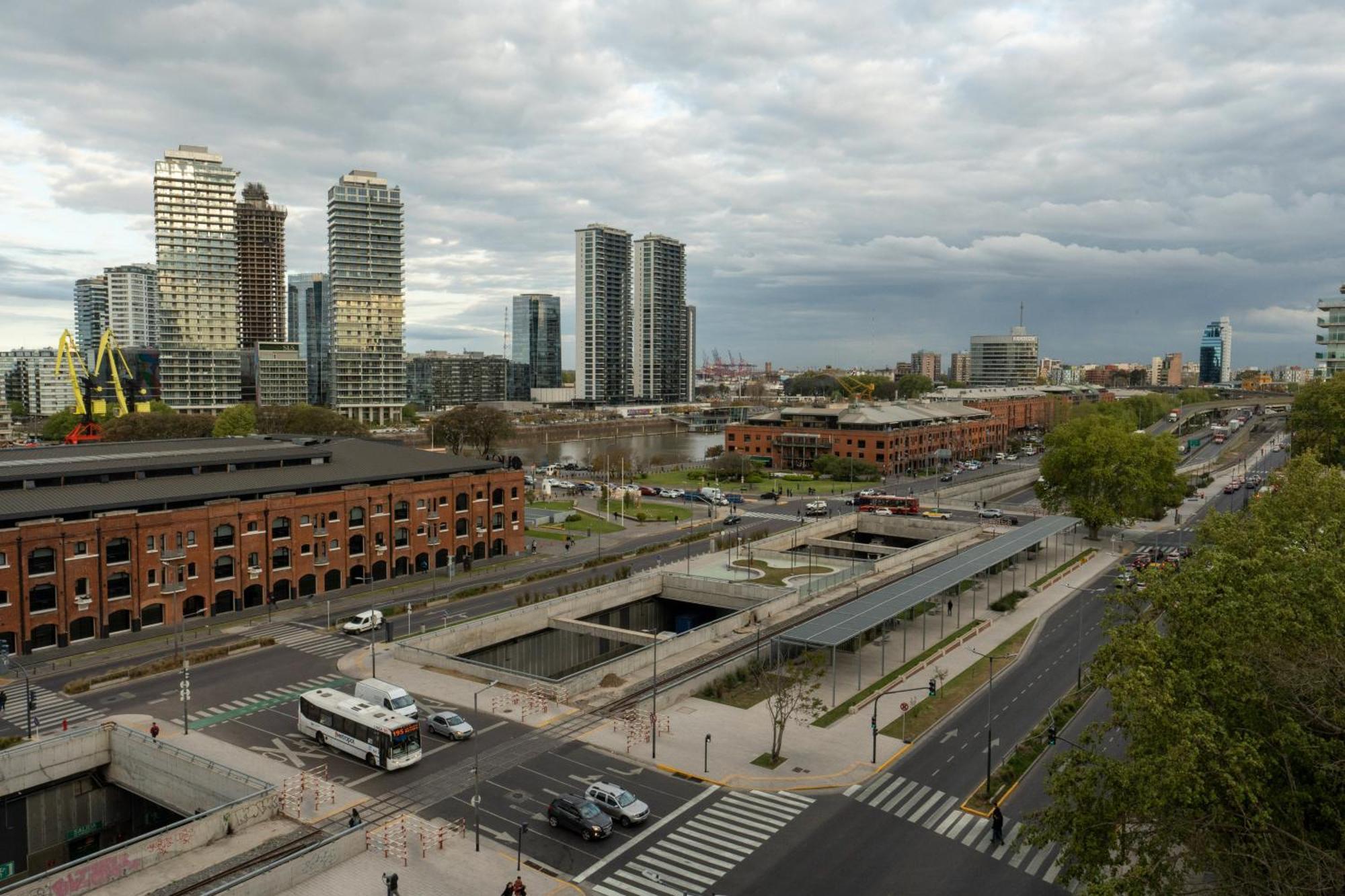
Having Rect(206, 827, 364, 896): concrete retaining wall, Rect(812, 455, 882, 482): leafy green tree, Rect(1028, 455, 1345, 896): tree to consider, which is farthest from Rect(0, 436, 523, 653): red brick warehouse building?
Rect(812, 455, 882, 482): leafy green tree

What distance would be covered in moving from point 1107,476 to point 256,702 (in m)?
93.3

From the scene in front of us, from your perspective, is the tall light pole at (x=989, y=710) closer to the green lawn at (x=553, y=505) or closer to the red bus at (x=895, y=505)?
the red bus at (x=895, y=505)

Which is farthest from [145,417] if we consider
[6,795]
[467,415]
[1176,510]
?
[1176,510]

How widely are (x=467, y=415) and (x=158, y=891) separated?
5623 inches

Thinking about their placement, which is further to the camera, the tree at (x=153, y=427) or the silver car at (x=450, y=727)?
the tree at (x=153, y=427)

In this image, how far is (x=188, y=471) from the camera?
74.8 metres

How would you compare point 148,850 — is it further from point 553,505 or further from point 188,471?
point 553,505

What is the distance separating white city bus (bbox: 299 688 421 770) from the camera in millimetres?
41750

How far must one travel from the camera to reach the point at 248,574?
71.1 metres

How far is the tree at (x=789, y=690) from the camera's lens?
146 feet

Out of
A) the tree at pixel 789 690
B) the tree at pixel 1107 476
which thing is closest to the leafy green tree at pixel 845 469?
the tree at pixel 1107 476

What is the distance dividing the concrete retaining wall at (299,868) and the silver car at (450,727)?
1064cm

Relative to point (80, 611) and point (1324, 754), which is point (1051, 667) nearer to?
point (1324, 754)

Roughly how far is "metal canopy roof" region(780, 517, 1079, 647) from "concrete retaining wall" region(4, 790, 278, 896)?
30.5 metres
